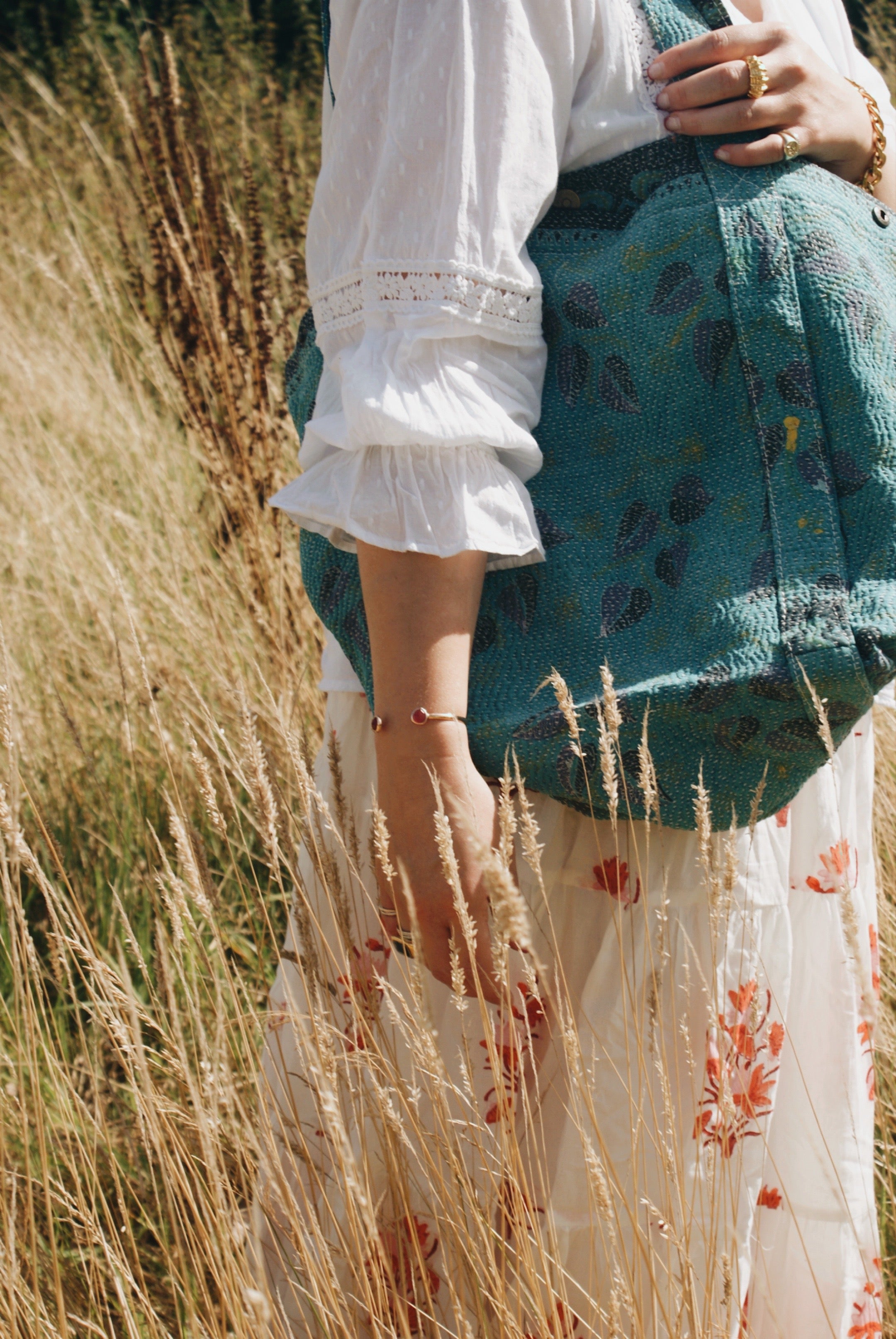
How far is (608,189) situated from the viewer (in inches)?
34.4

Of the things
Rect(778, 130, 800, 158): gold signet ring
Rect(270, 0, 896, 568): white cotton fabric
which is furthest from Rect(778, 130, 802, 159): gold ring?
Rect(270, 0, 896, 568): white cotton fabric

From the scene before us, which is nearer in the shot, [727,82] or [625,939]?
[727,82]

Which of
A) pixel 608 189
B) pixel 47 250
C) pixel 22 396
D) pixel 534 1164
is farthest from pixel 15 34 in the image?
pixel 534 1164

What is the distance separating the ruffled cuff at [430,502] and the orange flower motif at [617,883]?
291 mm

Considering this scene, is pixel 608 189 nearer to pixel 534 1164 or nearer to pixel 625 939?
pixel 625 939

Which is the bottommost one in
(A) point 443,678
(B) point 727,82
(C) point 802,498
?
(A) point 443,678

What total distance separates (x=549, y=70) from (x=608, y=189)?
0.11 metres

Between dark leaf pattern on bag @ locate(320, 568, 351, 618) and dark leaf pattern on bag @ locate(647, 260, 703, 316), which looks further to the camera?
dark leaf pattern on bag @ locate(320, 568, 351, 618)

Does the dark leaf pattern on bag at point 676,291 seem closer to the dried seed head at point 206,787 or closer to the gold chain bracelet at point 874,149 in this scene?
the gold chain bracelet at point 874,149

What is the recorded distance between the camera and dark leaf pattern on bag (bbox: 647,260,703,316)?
2.66 ft

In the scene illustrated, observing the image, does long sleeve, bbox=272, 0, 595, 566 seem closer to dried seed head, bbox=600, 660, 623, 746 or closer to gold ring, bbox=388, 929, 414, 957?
dried seed head, bbox=600, 660, 623, 746

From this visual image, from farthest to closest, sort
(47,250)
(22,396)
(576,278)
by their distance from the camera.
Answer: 1. (47,250)
2. (22,396)
3. (576,278)

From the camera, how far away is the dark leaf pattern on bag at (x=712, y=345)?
0.81m

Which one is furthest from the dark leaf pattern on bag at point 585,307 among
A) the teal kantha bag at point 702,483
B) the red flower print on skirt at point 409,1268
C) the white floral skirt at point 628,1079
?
the red flower print on skirt at point 409,1268
